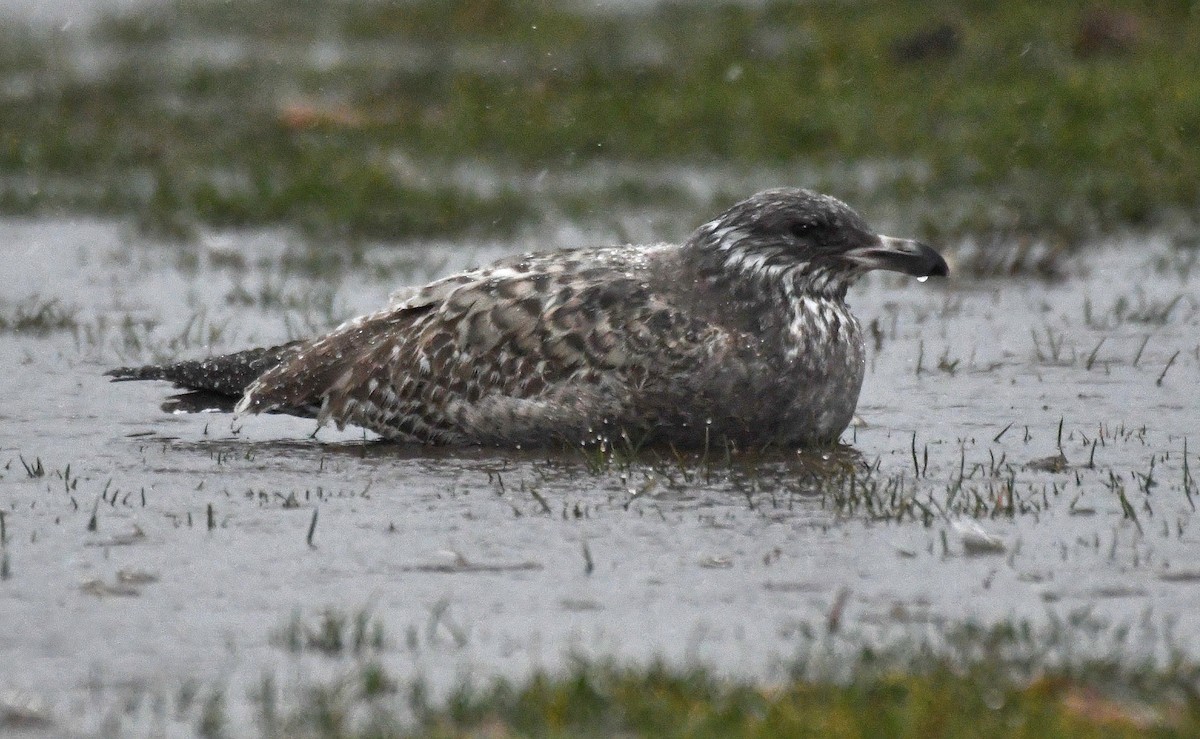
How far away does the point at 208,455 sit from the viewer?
8.30m

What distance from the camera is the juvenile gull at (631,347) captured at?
25.9 ft

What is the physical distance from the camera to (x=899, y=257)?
27.6 feet

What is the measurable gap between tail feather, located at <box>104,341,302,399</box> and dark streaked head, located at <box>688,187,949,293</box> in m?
2.02

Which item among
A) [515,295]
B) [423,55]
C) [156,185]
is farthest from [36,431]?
[423,55]

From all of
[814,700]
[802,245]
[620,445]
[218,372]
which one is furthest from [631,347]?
[814,700]

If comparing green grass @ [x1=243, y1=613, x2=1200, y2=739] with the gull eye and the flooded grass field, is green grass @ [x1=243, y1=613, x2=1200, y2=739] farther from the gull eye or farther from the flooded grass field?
the gull eye

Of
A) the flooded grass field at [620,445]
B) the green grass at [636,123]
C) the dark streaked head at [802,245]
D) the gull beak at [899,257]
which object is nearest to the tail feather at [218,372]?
the flooded grass field at [620,445]

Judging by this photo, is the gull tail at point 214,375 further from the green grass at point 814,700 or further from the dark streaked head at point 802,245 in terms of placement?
the green grass at point 814,700

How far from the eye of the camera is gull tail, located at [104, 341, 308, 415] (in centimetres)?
884

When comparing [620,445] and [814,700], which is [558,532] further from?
[814,700]

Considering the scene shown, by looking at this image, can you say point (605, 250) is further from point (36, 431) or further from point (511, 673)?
point (511, 673)

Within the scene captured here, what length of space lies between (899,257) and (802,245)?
0.42m

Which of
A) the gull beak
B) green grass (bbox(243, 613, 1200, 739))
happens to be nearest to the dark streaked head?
the gull beak

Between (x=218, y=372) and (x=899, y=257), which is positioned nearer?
(x=899, y=257)
